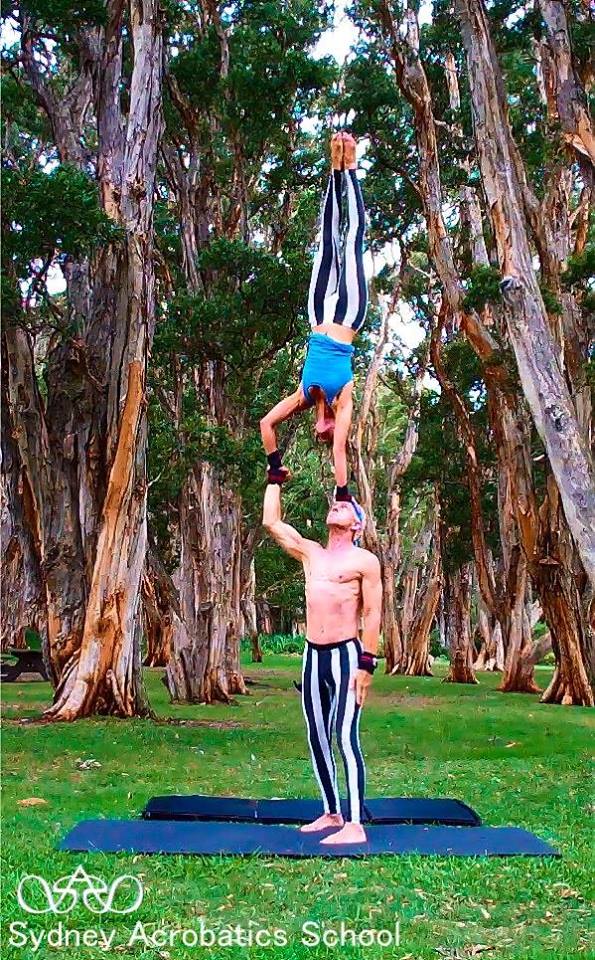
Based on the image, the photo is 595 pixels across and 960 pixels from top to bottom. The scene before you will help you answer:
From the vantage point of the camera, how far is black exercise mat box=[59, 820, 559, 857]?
4871 millimetres

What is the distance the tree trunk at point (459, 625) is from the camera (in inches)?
843

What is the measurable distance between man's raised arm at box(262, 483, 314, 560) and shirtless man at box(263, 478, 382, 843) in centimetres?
22

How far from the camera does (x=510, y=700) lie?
16188 mm

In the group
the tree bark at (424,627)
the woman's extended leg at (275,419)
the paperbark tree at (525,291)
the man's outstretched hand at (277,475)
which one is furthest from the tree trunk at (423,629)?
the man's outstretched hand at (277,475)

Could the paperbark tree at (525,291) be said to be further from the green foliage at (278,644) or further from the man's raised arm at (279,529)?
the green foliage at (278,644)

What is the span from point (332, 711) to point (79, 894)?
176 centimetres

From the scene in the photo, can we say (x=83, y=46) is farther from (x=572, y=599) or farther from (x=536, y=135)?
(x=572, y=599)

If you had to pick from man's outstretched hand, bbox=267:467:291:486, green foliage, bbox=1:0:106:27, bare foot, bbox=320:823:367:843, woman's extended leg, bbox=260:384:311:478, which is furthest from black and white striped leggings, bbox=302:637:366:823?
green foliage, bbox=1:0:106:27

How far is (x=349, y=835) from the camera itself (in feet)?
16.7

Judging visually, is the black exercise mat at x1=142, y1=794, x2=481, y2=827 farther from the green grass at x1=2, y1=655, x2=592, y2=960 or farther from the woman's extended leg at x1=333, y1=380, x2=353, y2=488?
the woman's extended leg at x1=333, y1=380, x2=353, y2=488

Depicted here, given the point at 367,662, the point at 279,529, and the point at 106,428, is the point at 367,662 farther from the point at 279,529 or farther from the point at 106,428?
the point at 106,428

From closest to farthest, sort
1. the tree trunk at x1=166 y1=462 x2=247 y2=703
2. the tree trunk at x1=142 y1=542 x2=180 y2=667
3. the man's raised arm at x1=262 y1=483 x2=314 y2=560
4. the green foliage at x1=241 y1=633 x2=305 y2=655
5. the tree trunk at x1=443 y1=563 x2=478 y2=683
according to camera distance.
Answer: the man's raised arm at x1=262 y1=483 x2=314 y2=560
the tree trunk at x1=166 y1=462 x2=247 y2=703
the tree trunk at x1=142 y1=542 x2=180 y2=667
the tree trunk at x1=443 y1=563 x2=478 y2=683
the green foliage at x1=241 y1=633 x2=305 y2=655

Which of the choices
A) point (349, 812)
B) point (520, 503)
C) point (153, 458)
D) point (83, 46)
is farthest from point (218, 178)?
point (349, 812)

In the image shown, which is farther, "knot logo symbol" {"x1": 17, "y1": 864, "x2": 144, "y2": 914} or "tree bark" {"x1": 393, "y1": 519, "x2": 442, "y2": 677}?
"tree bark" {"x1": 393, "y1": 519, "x2": 442, "y2": 677}
